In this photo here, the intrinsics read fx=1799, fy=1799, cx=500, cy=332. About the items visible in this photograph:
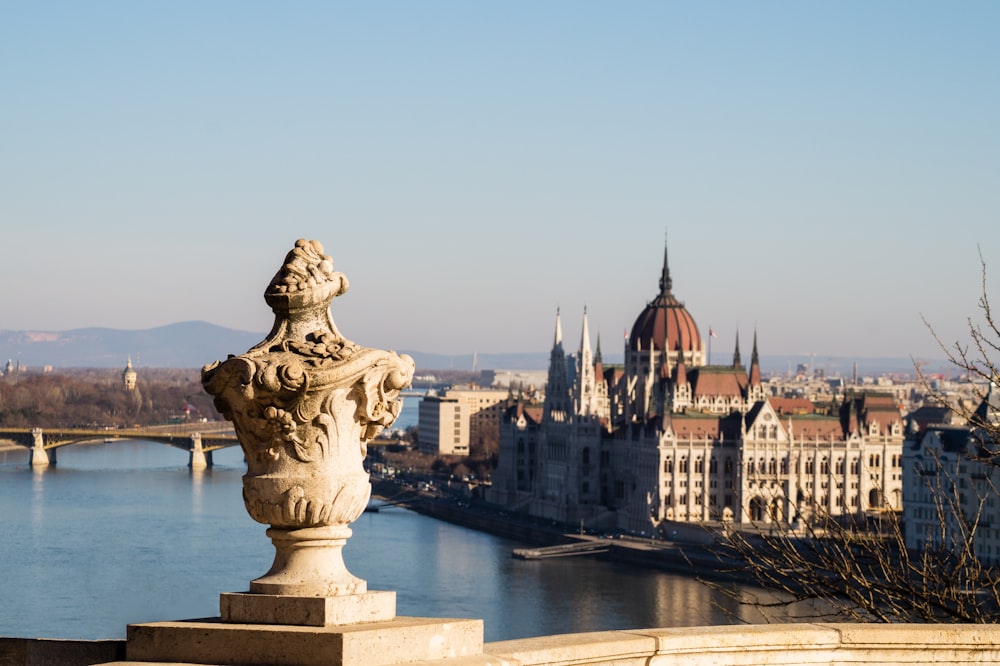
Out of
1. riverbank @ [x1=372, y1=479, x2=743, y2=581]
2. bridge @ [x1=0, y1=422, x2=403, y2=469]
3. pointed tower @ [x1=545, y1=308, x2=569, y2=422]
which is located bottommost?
riverbank @ [x1=372, y1=479, x2=743, y2=581]

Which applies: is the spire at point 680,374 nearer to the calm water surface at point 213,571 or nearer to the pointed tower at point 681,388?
the pointed tower at point 681,388

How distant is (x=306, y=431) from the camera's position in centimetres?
452

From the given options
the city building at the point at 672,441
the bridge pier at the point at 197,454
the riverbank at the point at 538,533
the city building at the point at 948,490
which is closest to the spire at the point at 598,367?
the city building at the point at 672,441

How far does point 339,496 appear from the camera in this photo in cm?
448

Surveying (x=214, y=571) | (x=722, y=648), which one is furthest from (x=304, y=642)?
(x=214, y=571)

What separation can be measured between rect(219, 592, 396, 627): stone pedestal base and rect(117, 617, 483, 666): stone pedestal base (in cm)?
3

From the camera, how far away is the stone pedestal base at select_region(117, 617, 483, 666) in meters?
4.11

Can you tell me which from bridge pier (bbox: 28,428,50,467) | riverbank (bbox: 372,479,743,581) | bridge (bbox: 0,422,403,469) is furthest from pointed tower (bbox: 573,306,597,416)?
bridge pier (bbox: 28,428,50,467)

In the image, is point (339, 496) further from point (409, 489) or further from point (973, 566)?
point (409, 489)

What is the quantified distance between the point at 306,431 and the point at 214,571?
4031 cm

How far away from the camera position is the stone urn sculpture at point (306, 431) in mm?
4445

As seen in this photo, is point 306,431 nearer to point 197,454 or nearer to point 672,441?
point 672,441

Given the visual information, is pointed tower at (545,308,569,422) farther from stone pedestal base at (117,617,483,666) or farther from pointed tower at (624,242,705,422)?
stone pedestal base at (117,617,483,666)

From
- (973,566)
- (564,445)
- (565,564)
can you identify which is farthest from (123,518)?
(973,566)
